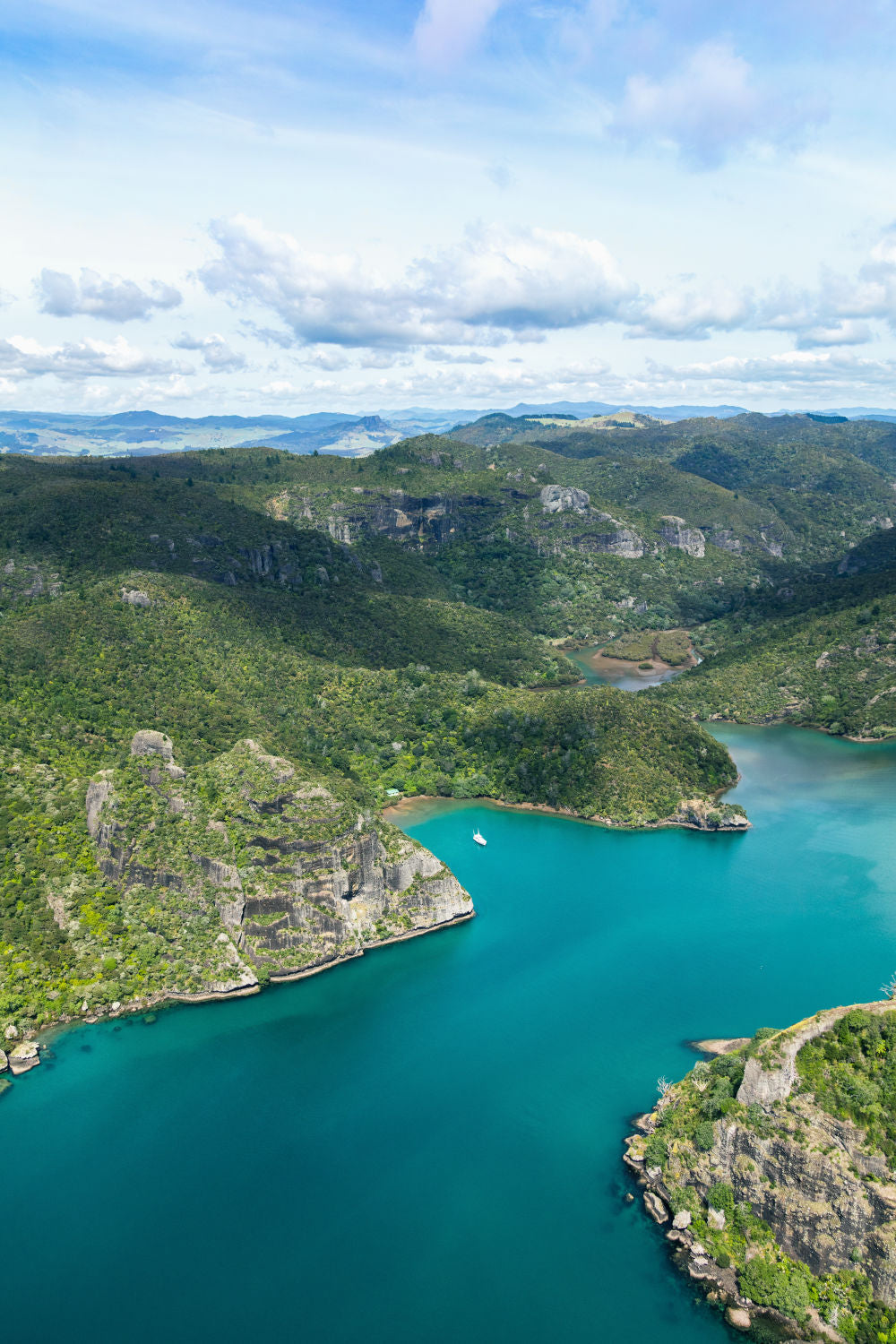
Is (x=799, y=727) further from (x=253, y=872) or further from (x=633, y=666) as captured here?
(x=253, y=872)

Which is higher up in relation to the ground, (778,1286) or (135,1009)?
(778,1286)

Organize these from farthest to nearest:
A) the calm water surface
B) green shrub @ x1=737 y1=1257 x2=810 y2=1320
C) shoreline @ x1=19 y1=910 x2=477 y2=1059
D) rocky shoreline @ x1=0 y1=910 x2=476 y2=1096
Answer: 1. the calm water surface
2. shoreline @ x1=19 y1=910 x2=477 y2=1059
3. rocky shoreline @ x1=0 y1=910 x2=476 y2=1096
4. green shrub @ x1=737 y1=1257 x2=810 y2=1320

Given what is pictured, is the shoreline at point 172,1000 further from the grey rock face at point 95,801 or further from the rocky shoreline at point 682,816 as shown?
the rocky shoreline at point 682,816

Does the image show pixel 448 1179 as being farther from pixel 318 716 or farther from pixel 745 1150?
pixel 318 716

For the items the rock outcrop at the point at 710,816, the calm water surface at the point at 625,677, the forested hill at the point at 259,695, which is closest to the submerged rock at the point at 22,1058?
the forested hill at the point at 259,695

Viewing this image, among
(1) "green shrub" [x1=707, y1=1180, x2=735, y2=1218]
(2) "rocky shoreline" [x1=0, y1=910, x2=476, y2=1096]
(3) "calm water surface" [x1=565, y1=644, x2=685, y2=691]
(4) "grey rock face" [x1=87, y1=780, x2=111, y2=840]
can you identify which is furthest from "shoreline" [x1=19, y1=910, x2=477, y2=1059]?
(3) "calm water surface" [x1=565, y1=644, x2=685, y2=691]

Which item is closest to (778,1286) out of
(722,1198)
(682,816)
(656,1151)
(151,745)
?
(722,1198)

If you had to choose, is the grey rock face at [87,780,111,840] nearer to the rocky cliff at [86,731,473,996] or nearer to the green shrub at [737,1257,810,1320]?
the rocky cliff at [86,731,473,996]
